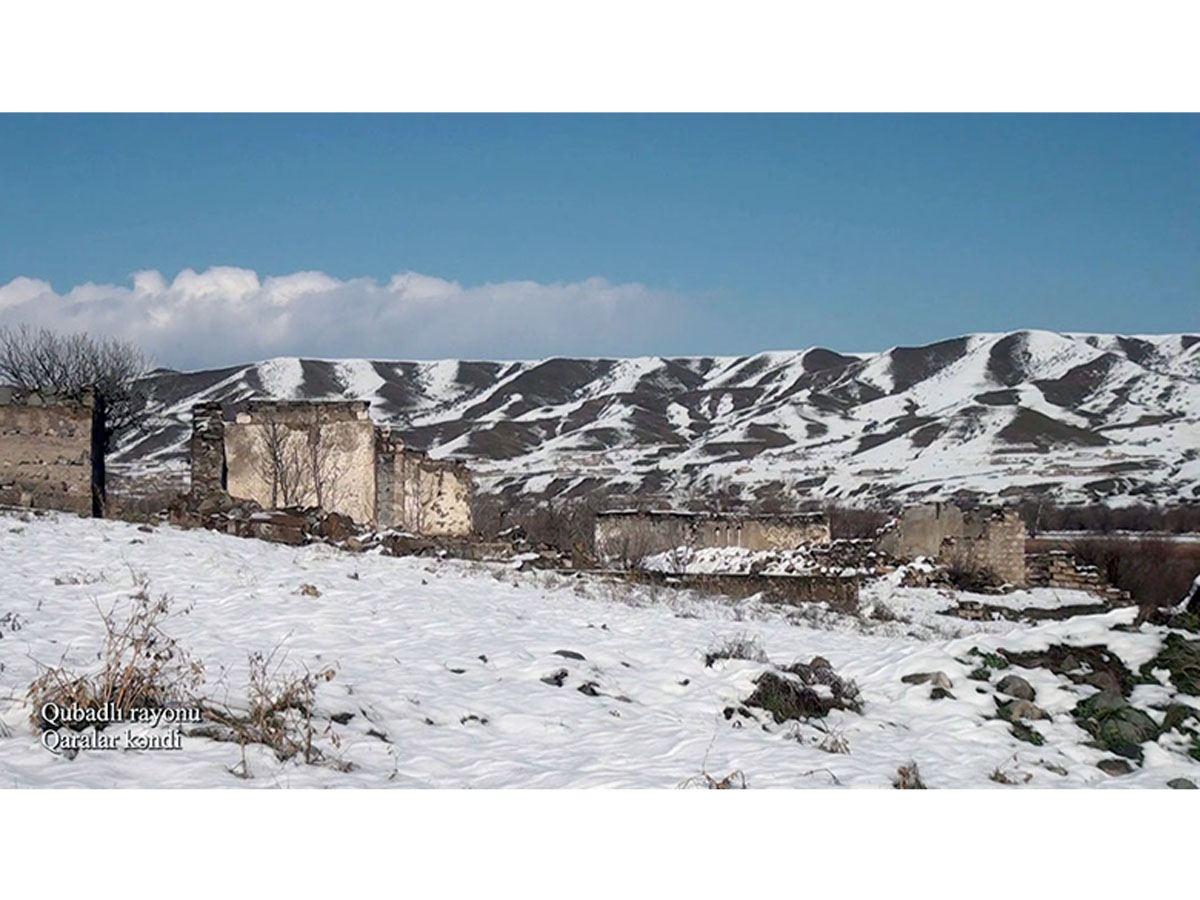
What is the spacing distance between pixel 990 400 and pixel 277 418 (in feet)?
143

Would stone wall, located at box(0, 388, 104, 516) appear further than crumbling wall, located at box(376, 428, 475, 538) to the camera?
No

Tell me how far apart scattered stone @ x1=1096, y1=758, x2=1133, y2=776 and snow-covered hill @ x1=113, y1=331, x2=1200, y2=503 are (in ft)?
98.3

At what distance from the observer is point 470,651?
8781 mm

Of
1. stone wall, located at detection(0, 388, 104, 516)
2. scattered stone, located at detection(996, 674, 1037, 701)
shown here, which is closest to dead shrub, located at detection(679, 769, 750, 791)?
scattered stone, located at detection(996, 674, 1037, 701)

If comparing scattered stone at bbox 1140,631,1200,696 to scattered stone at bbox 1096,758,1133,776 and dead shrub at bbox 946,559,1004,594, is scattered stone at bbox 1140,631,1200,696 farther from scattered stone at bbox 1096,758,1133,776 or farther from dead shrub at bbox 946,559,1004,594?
dead shrub at bbox 946,559,1004,594

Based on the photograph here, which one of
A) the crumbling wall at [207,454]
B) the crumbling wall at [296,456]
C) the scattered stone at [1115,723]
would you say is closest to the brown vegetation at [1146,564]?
the scattered stone at [1115,723]

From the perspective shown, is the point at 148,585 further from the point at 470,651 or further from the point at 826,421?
the point at 826,421

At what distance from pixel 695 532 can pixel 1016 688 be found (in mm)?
17320

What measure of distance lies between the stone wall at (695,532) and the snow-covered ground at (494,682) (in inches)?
507

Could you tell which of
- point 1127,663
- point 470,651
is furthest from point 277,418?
point 1127,663

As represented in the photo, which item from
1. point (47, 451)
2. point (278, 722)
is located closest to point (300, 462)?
point (47, 451)

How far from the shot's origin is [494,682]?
7977mm

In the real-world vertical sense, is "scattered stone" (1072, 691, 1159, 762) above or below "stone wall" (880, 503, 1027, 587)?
below

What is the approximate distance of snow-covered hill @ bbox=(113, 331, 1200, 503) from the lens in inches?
1722
